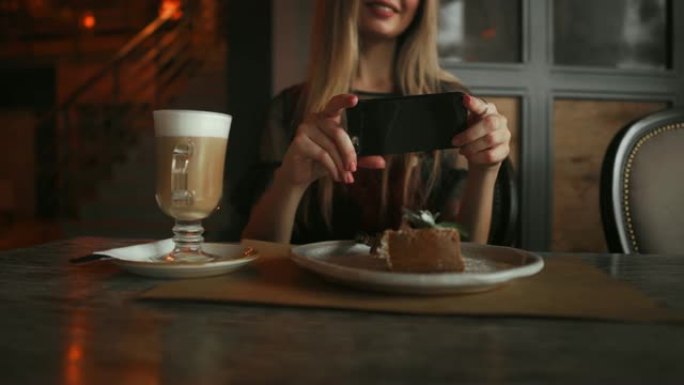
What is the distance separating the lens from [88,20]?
7344 millimetres

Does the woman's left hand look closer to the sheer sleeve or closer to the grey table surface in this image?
the grey table surface

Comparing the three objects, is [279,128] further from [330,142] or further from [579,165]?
[579,165]

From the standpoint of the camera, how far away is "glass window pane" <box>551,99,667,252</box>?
2.31 meters

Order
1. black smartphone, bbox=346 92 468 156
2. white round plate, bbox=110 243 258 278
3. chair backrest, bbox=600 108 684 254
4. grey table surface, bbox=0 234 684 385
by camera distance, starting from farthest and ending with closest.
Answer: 1. chair backrest, bbox=600 108 684 254
2. black smartphone, bbox=346 92 468 156
3. white round plate, bbox=110 243 258 278
4. grey table surface, bbox=0 234 684 385

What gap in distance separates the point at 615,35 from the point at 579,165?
58cm

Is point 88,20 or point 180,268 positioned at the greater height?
point 88,20

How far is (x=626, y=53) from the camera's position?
7.79ft

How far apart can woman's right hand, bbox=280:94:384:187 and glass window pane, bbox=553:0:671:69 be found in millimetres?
1806

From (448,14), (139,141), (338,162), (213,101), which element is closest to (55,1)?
(139,141)

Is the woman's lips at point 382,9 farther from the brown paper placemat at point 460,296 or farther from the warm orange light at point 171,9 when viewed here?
the warm orange light at point 171,9

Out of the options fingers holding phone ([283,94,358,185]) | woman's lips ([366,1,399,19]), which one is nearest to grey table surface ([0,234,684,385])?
fingers holding phone ([283,94,358,185])

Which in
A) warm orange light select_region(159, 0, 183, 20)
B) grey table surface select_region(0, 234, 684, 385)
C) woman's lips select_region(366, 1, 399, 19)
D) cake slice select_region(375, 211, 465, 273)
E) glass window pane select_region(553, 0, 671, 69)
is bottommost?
grey table surface select_region(0, 234, 684, 385)

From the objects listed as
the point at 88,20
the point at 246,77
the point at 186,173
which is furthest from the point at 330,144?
the point at 88,20

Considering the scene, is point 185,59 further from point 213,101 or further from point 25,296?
point 25,296
